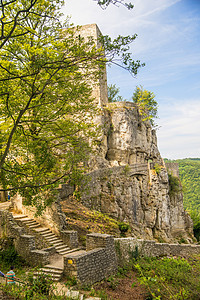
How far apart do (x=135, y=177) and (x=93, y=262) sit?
15.5m

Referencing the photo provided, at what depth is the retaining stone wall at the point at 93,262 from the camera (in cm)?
814

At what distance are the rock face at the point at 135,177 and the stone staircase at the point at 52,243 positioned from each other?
7.25 m

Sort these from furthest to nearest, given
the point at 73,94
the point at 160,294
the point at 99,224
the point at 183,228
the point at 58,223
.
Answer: the point at 183,228 < the point at 99,224 < the point at 58,223 < the point at 73,94 < the point at 160,294

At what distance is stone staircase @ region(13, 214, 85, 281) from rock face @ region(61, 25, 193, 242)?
7.25m

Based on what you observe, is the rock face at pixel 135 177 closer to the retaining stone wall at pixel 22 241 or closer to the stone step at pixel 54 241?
the stone step at pixel 54 241

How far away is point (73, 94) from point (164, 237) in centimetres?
1938

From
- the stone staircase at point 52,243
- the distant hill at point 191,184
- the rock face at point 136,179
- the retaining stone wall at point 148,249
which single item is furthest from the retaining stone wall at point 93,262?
the distant hill at point 191,184

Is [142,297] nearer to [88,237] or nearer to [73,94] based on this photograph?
[88,237]

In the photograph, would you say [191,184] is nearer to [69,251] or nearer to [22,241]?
[69,251]

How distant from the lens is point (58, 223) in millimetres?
11727

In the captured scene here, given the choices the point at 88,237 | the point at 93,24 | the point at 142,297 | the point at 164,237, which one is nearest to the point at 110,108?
the point at 93,24

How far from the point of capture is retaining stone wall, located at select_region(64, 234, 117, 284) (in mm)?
8141

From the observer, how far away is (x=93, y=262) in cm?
873

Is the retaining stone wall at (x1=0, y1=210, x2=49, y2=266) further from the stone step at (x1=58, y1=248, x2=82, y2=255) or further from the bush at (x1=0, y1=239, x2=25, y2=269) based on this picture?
the stone step at (x1=58, y1=248, x2=82, y2=255)
